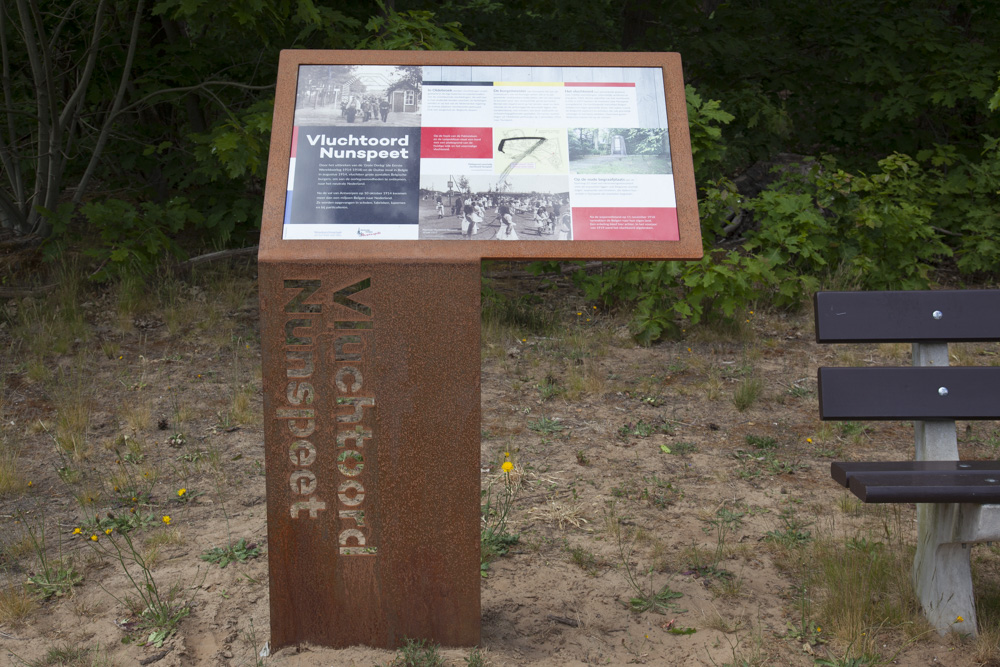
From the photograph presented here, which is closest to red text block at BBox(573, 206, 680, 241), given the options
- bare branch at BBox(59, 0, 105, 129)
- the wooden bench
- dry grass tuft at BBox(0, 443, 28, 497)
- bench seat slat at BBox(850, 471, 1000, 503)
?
the wooden bench

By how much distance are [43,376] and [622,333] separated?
3.70m

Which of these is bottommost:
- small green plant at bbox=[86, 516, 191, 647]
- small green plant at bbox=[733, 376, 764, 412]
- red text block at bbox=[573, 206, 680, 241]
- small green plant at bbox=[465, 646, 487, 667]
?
small green plant at bbox=[465, 646, 487, 667]

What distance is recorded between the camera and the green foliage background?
5848 mm

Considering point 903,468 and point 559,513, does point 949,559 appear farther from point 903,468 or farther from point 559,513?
point 559,513

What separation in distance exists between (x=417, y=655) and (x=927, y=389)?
1.79 m

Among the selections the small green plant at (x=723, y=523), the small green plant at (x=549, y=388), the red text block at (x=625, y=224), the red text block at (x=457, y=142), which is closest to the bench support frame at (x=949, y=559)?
the small green plant at (x=723, y=523)

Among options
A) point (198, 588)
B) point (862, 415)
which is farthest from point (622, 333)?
point (198, 588)

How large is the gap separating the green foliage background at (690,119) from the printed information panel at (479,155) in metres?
2.86

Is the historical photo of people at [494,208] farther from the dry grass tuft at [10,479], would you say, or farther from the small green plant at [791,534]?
the dry grass tuft at [10,479]

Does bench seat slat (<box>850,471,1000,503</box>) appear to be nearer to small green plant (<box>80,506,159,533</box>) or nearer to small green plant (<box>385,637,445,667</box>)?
small green plant (<box>385,637,445,667</box>)

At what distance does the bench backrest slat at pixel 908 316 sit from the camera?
275cm

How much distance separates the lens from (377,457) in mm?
2449

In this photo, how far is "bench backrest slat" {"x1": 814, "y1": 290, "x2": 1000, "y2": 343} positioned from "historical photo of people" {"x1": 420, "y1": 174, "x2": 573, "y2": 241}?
98cm

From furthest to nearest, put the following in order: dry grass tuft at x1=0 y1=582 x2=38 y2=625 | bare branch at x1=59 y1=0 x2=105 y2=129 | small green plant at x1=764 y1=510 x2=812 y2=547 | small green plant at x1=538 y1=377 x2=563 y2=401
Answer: bare branch at x1=59 y1=0 x2=105 y2=129, small green plant at x1=538 y1=377 x2=563 y2=401, small green plant at x1=764 y1=510 x2=812 y2=547, dry grass tuft at x1=0 y1=582 x2=38 y2=625
